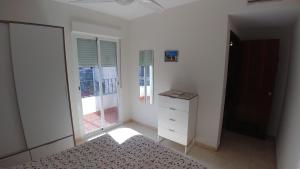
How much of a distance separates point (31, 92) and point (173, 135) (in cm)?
217

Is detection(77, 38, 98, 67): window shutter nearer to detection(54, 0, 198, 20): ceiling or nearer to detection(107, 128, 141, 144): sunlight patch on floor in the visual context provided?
detection(54, 0, 198, 20): ceiling

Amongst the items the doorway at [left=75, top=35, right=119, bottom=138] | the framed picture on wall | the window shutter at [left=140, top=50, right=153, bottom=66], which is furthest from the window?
the doorway at [left=75, top=35, right=119, bottom=138]

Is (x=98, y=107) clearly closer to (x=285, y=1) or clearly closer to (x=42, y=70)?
(x=42, y=70)

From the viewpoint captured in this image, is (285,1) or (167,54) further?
(167,54)

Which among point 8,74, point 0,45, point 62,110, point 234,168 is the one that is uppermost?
point 0,45

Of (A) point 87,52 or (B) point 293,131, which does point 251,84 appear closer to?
(B) point 293,131

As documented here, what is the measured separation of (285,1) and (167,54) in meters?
1.74

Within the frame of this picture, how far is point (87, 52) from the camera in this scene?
277 cm

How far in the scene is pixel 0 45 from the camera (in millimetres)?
1601

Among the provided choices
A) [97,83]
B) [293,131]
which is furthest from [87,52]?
[293,131]

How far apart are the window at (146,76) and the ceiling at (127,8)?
783mm

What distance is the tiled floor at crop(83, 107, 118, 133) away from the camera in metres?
3.09

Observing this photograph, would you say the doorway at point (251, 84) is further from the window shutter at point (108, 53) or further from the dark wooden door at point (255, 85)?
the window shutter at point (108, 53)

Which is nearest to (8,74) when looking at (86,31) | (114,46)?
(86,31)
